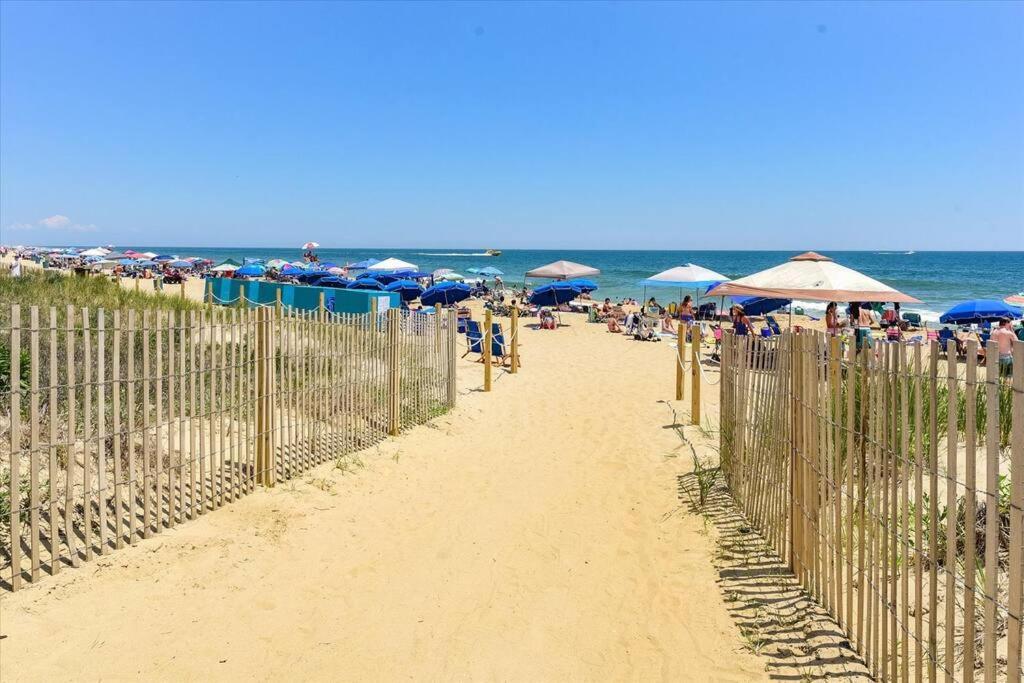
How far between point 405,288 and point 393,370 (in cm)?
1887

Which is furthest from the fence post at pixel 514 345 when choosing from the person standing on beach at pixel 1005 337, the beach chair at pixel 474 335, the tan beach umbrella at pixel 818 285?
the person standing on beach at pixel 1005 337

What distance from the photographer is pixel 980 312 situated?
722 inches

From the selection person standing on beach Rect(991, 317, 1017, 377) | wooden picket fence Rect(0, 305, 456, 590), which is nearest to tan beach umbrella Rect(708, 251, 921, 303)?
person standing on beach Rect(991, 317, 1017, 377)

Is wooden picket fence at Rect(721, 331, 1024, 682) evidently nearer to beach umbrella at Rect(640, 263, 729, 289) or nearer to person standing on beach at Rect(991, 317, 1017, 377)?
person standing on beach at Rect(991, 317, 1017, 377)

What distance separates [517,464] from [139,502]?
356 centimetres

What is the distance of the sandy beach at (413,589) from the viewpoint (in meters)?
3.47

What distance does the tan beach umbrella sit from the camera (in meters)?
9.16

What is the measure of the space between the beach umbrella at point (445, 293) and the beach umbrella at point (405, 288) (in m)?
0.44

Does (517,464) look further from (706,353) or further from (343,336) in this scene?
(706,353)

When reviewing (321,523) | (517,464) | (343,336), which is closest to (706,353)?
(517,464)

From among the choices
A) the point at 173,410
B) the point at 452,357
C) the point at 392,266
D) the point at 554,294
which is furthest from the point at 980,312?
the point at 392,266

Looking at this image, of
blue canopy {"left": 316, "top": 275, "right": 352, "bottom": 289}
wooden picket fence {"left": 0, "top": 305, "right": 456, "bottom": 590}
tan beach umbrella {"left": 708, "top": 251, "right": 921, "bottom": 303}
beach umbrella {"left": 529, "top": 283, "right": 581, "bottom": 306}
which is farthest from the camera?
blue canopy {"left": 316, "top": 275, "right": 352, "bottom": 289}

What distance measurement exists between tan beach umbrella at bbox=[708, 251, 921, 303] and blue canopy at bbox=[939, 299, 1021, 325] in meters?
10.8

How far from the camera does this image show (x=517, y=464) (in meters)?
7.20
